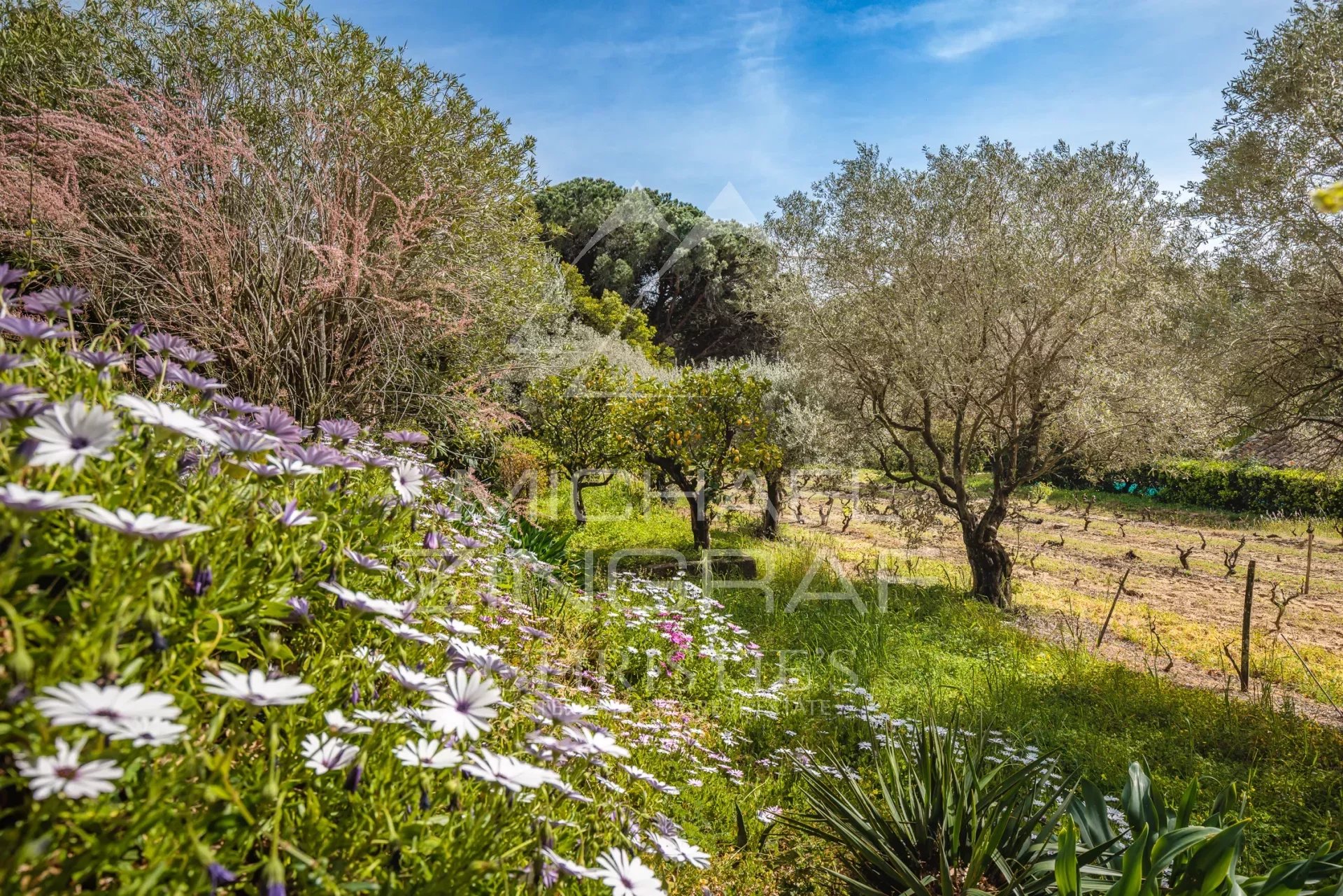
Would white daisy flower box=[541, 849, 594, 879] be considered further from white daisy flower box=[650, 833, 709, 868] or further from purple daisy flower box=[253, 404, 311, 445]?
purple daisy flower box=[253, 404, 311, 445]

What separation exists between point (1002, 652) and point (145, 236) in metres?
8.49

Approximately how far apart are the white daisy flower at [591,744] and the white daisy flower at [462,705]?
21cm

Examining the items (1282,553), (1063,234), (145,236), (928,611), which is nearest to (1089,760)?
(928,611)

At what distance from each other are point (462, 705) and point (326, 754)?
199 millimetres

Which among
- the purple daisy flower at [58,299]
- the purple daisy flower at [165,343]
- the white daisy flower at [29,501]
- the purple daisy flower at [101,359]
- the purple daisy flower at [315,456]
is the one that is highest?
the purple daisy flower at [58,299]

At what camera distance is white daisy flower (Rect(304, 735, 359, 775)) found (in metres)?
0.94

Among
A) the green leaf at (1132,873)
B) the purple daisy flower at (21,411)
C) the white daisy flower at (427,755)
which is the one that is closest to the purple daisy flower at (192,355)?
the purple daisy flower at (21,411)

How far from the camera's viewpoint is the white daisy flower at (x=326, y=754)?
0.94 meters

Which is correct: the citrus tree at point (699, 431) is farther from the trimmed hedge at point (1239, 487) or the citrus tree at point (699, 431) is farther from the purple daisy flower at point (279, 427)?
the trimmed hedge at point (1239, 487)

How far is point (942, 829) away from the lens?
2367mm

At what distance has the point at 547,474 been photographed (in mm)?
12172

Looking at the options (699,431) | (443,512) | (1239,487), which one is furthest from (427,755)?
(1239,487)

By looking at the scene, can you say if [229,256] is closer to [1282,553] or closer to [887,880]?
[887,880]

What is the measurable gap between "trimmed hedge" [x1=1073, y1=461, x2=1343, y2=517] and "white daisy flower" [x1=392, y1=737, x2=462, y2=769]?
20.1 m
